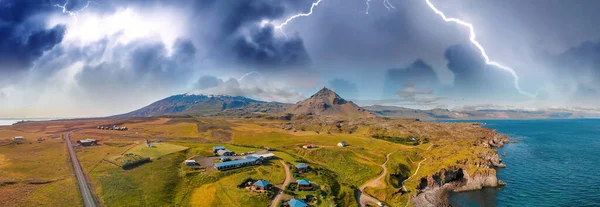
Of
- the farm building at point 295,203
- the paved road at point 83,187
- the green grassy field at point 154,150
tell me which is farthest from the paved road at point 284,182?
the green grassy field at point 154,150

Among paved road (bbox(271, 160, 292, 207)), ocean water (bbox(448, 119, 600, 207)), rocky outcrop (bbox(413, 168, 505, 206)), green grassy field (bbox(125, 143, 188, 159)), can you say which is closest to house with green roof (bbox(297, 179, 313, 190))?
paved road (bbox(271, 160, 292, 207))

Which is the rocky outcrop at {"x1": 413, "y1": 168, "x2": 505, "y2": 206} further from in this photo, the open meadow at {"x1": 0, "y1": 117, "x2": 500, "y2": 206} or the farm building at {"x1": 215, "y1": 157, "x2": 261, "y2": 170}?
the farm building at {"x1": 215, "y1": 157, "x2": 261, "y2": 170}

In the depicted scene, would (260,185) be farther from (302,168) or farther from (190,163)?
(190,163)

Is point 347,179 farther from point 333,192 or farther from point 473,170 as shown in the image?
point 473,170

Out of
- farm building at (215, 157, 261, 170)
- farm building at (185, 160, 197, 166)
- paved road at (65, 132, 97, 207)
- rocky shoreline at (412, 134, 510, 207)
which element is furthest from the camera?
farm building at (185, 160, 197, 166)

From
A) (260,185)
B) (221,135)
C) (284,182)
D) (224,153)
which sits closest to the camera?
(260,185)

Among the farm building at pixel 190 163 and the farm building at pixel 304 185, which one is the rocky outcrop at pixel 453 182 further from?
the farm building at pixel 190 163

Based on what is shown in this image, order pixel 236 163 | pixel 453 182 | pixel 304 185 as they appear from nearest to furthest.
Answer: pixel 304 185, pixel 236 163, pixel 453 182

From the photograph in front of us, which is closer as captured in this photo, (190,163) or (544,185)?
(190,163)

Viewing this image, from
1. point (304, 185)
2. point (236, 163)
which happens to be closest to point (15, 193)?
point (236, 163)
